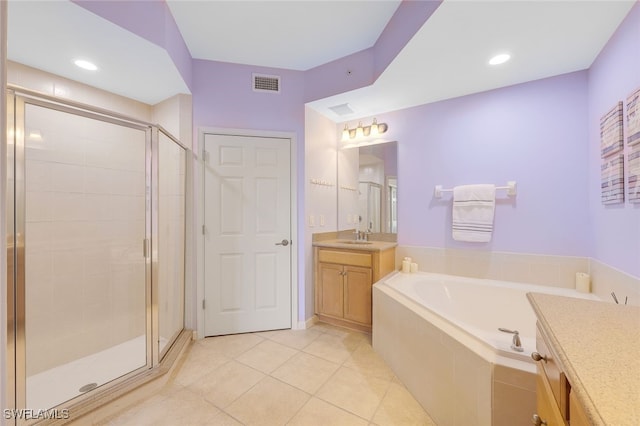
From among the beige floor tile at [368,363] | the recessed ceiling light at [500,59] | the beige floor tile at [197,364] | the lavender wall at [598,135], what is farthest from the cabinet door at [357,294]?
the recessed ceiling light at [500,59]

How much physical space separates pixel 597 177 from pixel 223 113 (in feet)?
9.98

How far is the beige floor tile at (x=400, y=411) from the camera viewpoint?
1.38 meters

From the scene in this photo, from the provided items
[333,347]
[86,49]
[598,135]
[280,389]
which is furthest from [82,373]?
[598,135]

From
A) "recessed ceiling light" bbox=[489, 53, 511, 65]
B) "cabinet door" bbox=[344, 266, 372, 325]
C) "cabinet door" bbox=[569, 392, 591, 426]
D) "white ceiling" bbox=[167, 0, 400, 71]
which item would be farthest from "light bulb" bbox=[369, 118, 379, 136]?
"cabinet door" bbox=[569, 392, 591, 426]

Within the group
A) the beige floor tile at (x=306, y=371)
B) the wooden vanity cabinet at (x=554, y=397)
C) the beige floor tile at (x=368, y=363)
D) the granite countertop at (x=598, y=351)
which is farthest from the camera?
the beige floor tile at (x=368, y=363)

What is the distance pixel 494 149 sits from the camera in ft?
7.25

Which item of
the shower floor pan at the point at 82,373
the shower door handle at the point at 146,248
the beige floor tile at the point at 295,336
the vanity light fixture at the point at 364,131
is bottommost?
the beige floor tile at the point at 295,336

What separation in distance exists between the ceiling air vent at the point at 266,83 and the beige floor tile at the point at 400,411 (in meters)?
2.74

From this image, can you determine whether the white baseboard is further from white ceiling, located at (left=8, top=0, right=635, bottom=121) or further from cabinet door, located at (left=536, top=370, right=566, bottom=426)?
white ceiling, located at (left=8, top=0, right=635, bottom=121)

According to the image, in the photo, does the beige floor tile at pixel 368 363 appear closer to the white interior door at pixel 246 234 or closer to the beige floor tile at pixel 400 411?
the beige floor tile at pixel 400 411

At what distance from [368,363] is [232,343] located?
1.21 metres

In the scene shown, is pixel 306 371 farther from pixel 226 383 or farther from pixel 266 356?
pixel 226 383

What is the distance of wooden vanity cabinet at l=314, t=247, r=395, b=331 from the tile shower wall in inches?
60.9

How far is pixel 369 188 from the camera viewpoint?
114 inches
